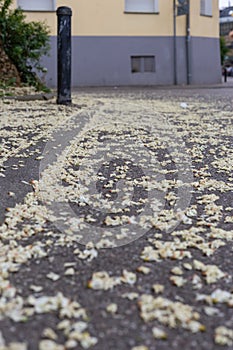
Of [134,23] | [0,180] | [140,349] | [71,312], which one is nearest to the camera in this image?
[140,349]

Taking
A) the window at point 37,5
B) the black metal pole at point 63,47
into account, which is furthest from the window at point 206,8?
the black metal pole at point 63,47

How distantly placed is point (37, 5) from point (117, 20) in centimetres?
169

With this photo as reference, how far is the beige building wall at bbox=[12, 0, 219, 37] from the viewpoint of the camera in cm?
959

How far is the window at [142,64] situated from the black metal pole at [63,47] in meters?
5.93

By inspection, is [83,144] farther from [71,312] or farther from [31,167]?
[71,312]

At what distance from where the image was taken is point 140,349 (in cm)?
90

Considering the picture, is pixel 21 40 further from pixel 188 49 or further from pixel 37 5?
pixel 188 49

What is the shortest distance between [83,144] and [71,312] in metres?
1.97

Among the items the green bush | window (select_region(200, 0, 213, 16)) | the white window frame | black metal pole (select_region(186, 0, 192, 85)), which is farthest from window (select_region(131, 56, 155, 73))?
the green bush

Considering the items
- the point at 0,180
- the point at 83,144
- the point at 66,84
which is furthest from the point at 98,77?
the point at 0,180

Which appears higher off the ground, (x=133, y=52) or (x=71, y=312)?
(x=133, y=52)

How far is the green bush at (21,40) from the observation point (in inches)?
242

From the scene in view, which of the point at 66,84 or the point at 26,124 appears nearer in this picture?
the point at 26,124

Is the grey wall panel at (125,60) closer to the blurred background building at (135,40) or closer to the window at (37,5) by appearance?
the blurred background building at (135,40)
